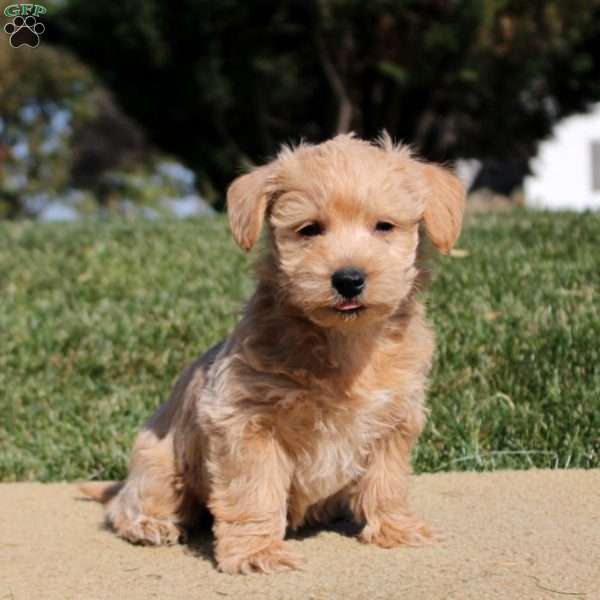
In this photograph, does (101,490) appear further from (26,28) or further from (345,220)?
(26,28)

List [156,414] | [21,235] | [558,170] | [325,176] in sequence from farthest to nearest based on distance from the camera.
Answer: [558,170]
[21,235]
[156,414]
[325,176]

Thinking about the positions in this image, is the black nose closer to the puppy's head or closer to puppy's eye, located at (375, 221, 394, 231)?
the puppy's head

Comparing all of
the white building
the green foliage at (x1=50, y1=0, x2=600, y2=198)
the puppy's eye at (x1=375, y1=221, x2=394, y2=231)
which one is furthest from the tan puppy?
the white building

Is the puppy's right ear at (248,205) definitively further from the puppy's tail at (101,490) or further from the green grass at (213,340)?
the green grass at (213,340)

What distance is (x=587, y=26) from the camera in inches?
674

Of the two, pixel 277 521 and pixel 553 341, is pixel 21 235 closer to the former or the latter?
pixel 553 341

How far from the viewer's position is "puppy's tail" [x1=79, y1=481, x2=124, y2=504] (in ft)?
17.6

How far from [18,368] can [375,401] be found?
3.80m

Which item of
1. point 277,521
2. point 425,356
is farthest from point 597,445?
point 277,521

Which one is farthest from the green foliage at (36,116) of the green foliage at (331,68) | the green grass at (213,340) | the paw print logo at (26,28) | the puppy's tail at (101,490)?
the puppy's tail at (101,490)

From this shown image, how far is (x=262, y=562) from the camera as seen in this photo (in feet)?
13.2

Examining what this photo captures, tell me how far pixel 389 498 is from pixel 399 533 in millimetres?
144

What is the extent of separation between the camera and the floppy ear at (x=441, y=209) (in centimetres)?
430

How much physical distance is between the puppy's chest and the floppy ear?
65 centimetres
